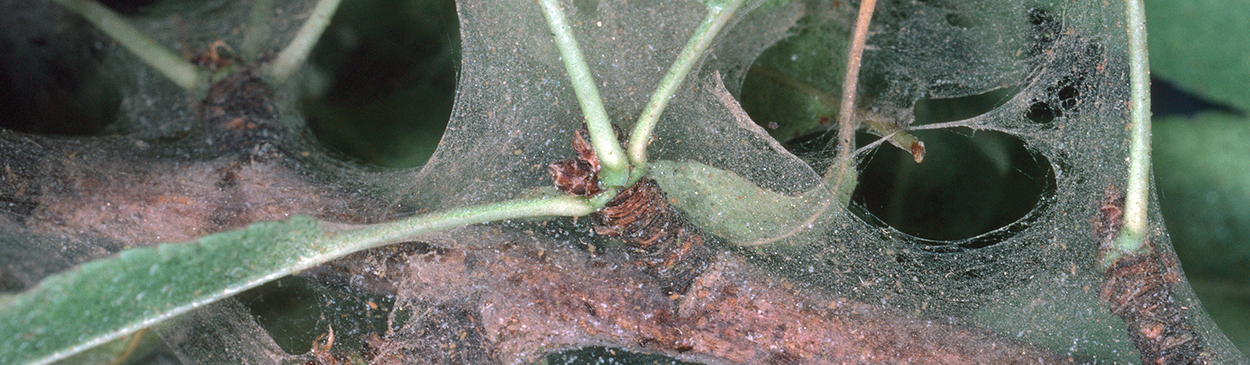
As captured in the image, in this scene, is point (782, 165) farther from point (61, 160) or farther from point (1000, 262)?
point (61, 160)

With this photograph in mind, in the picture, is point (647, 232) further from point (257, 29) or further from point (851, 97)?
point (257, 29)

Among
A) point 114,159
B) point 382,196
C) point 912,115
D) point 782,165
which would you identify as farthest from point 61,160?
point 912,115

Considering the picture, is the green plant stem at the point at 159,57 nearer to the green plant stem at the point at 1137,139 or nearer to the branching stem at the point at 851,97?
the branching stem at the point at 851,97

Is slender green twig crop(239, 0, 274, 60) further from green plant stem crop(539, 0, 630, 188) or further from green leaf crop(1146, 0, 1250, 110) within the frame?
green leaf crop(1146, 0, 1250, 110)

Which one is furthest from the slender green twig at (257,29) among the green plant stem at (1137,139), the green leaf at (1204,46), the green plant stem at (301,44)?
the green leaf at (1204,46)

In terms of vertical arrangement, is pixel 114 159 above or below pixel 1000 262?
below

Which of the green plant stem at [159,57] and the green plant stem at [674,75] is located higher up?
the green plant stem at [674,75]

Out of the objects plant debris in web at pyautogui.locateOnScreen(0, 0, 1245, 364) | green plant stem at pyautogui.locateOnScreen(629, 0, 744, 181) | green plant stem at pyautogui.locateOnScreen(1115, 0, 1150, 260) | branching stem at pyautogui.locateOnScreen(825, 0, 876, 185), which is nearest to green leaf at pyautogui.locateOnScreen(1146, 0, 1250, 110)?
plant debris in web at pyautogui.locateOnScreen(0, 0, 1245, 364)

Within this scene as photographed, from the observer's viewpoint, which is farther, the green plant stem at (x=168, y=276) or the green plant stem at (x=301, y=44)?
the green plant stem at (x=301, y=44)
